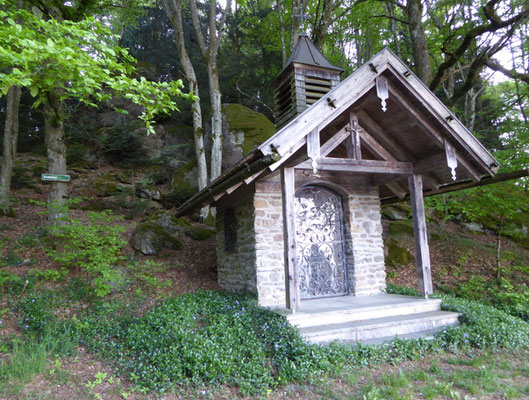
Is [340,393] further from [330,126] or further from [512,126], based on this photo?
[512,126]

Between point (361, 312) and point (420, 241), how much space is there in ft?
6.50

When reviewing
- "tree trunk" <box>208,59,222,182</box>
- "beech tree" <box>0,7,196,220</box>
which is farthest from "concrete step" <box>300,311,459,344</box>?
"tree trunk" <box>208,59,222,182</box>

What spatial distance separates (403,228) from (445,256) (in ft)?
5.35

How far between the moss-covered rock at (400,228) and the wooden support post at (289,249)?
6.97 metres

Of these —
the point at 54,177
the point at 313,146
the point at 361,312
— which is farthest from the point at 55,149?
the point at 361,312

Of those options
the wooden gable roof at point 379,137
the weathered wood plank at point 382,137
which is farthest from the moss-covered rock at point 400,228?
the weathered wood plank at point 382,137

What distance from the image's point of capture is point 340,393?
3719 mm

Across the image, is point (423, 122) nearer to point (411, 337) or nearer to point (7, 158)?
point (411, 337)

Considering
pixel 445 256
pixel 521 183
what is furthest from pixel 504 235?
pixel 521 183

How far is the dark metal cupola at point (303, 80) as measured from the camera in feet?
25.3

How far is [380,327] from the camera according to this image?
5082 millimetres

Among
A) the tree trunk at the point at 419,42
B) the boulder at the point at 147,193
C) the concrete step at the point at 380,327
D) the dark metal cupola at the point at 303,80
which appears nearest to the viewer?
the concrete step at the point at 380,327

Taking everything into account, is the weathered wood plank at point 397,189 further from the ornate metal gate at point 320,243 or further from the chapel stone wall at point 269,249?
the chapel stone wall at point 269,249

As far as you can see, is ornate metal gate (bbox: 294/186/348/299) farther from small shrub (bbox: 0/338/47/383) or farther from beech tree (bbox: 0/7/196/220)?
small shrub (bbox: 0/338/47/383)
